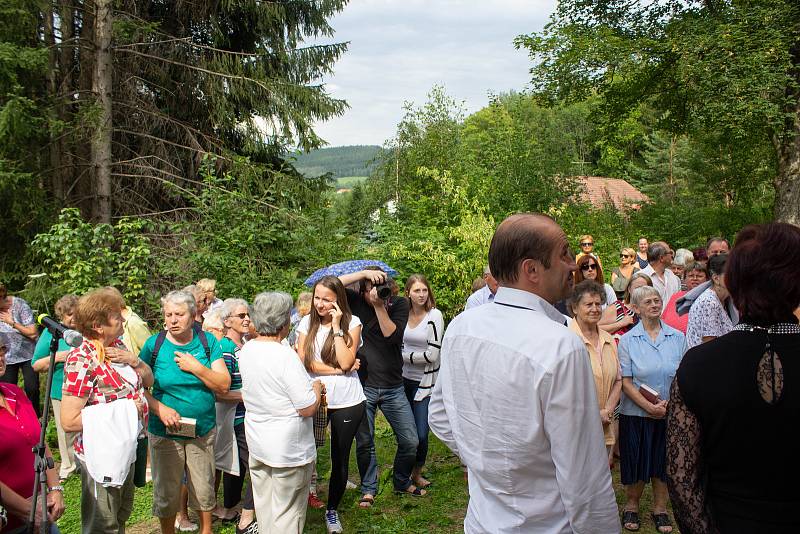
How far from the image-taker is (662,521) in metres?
5.20

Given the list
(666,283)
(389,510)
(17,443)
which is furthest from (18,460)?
(666,283)

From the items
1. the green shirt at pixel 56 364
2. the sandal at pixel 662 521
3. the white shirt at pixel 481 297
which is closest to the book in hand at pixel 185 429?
the green shirt at pixel 56 364

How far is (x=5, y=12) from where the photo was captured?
33.7ft

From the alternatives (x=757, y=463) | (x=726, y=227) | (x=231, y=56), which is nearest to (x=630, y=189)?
(x=726, y=227)

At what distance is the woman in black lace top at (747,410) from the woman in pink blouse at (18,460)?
2.84 metres

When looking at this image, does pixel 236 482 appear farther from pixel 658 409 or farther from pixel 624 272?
pixel 624 272

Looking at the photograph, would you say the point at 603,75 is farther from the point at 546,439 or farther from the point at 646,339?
the point at 546,439

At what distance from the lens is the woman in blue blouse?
5090mm

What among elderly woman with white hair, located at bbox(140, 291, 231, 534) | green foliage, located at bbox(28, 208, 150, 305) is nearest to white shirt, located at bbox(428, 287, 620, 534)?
elderly woman with white hair, located at bbox(140, 291, 231, 534)

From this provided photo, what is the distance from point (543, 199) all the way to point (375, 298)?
12065mm

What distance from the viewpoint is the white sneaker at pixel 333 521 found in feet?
17.1

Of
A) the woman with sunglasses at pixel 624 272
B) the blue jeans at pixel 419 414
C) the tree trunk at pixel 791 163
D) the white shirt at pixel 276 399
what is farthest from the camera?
the tree trunk at pixel 791 163

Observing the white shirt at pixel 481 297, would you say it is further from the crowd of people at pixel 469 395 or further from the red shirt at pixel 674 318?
the red shirt at pixel 674 318

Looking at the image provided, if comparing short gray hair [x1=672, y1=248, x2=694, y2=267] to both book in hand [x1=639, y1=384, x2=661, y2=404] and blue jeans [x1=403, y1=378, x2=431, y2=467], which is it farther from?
blue jeans [x1=403, y1=378, x2=431, y2=467]
